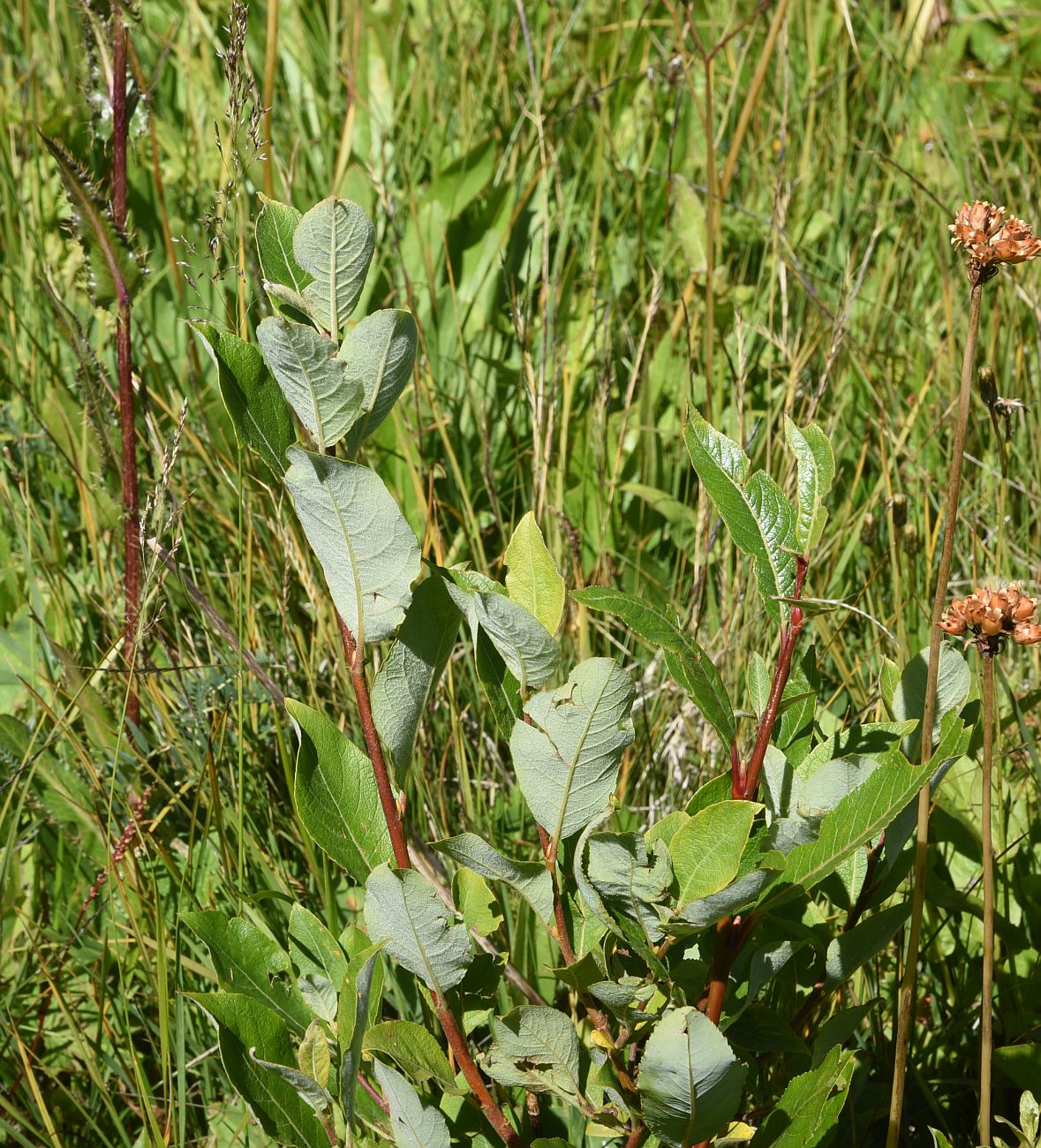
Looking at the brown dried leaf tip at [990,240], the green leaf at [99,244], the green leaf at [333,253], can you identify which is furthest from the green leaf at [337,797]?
the green leaf at [99,244]

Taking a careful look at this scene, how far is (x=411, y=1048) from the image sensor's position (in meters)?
0.77

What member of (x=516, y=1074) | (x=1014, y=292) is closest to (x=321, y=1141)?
(x=516, y=1074)

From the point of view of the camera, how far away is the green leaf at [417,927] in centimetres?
73

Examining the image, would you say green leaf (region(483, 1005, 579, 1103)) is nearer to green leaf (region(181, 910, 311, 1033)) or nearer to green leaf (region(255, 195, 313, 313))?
green leaf (region(181, 910, 311, 1033))

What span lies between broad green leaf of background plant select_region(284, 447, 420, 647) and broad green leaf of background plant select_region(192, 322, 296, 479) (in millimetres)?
37

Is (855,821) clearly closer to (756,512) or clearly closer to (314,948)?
(756,512)

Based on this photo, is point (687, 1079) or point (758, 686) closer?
point (687, 1079)

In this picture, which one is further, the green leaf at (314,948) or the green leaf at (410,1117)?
the green leaf at (314,948)

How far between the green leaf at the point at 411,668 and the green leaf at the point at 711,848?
7.5 inches

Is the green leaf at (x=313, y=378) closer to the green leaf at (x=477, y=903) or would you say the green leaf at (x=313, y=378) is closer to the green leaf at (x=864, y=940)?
the green leaf at (x=477, y=903)

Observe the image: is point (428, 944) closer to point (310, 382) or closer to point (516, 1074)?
point (516, 1074)

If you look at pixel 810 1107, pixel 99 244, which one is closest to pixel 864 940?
pixel 810 1107

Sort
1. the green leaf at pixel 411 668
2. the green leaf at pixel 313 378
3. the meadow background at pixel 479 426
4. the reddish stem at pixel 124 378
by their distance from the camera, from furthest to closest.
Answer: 1. the reddish stem at pixel 124 378
2. the meadow background at pixel 479 426
3. the green leaf at pixel 411 668
4. the green leaf at pixel 313 378

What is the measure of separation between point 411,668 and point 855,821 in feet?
0.97
